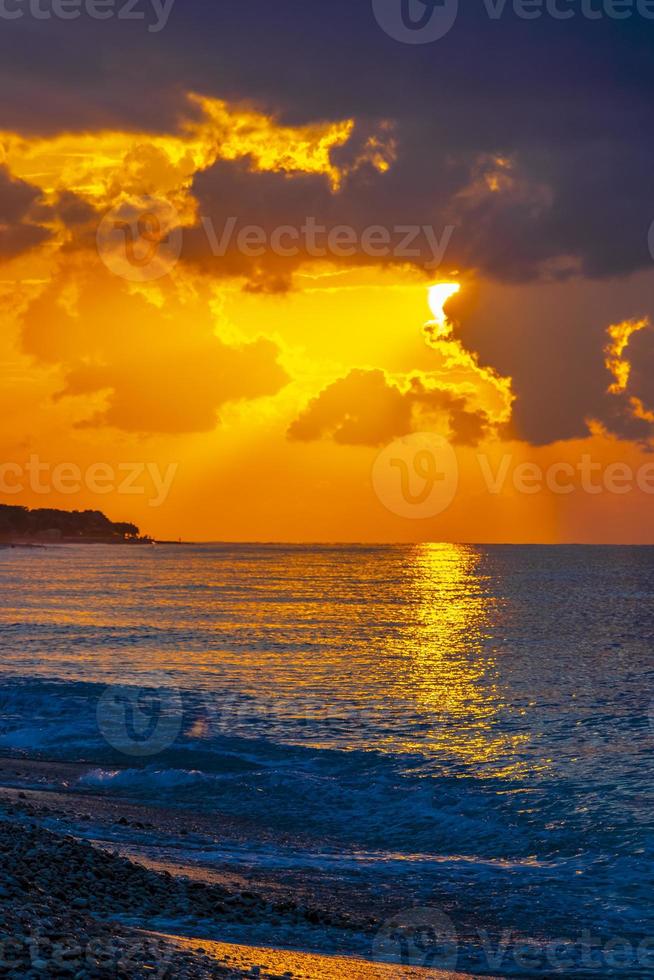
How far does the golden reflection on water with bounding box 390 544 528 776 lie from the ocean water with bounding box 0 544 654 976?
15 cm

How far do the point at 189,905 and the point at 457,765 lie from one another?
1328 centimetres

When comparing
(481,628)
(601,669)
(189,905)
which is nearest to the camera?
(189,905)

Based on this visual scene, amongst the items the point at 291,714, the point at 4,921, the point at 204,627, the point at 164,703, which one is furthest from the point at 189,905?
the point at 204,627

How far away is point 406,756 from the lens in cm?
2739

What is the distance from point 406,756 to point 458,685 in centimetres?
1500

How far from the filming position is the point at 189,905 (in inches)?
566

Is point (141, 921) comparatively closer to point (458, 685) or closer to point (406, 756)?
point (406, 756)

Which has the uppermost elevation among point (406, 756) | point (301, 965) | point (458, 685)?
point (458, 685)

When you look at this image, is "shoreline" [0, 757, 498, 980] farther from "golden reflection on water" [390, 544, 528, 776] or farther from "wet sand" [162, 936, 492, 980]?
"golden reflection on water" [390, 544, 528, 776]

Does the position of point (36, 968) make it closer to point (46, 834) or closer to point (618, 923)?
point (46, 834)

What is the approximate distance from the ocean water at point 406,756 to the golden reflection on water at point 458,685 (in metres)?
0.15

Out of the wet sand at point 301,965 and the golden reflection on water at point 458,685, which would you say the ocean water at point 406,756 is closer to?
the golden reflection on water at point 458,685

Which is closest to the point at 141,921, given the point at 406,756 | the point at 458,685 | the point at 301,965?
the point at 301,965

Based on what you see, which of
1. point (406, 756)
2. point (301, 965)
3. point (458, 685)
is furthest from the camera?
point (458, 685)
